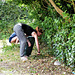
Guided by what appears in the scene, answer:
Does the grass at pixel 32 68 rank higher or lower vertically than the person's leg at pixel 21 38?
lower

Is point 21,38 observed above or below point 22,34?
below

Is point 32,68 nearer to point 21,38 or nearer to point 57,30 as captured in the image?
point 21,38

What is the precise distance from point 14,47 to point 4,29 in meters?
4.49

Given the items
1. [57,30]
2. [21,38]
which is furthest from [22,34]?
[57,30]

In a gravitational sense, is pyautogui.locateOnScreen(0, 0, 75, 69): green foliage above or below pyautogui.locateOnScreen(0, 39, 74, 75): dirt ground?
above

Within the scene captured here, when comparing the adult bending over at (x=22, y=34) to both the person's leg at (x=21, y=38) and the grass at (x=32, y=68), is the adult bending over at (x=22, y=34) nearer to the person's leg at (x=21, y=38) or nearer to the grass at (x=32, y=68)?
the person's leg at (x=21, y=38)

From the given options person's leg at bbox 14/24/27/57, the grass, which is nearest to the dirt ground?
the grass

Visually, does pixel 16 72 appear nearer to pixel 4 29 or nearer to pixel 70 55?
pixel 70 55

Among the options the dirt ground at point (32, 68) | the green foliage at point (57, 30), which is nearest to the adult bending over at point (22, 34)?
the dirt ground at point (32, 68)

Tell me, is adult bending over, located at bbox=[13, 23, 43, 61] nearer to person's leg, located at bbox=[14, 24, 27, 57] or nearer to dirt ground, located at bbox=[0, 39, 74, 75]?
person's leg, located at bbox=[14, 24, 27, 57]

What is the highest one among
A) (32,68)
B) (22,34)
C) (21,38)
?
(22,34)

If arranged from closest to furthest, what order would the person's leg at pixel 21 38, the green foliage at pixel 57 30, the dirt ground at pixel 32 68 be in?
the green foliage at pixel 57 30 → the dirt ground at pixel 32 68 → the person's leg at pixel 21 38

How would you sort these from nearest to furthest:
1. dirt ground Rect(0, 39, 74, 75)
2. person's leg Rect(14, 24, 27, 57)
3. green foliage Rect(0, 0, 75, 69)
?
green foliage Rect(0, 0, 75, 69), dirt ground Rect(0, 39, 74, 75), person's leg Rect(14, 24, 27, 57)

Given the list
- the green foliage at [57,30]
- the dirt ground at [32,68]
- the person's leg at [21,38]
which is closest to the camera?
the green foliage at [57,30]
